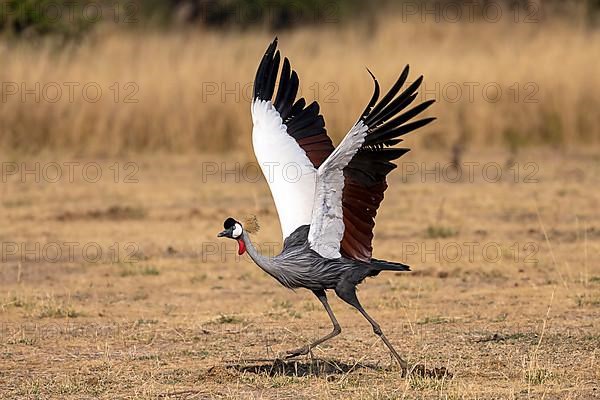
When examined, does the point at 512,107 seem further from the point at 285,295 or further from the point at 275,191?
the point at 275,191

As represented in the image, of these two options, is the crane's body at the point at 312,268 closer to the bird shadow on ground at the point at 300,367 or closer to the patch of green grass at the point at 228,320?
the bird shadow on ground at the point at 300,367

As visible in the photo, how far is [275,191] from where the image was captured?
6.05 m

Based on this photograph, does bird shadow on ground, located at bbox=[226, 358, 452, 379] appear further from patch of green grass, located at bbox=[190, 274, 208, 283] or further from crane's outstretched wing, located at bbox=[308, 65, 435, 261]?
patch of green grass, located at bbox=[190, 274, 208, 283]

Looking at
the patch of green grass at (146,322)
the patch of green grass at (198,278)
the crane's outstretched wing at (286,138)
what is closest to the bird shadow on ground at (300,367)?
the crane's outstretched wing at (286,138)

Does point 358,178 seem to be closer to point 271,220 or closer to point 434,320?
point 434,320

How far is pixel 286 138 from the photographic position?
646 cm

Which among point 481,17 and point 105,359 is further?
point 481,17

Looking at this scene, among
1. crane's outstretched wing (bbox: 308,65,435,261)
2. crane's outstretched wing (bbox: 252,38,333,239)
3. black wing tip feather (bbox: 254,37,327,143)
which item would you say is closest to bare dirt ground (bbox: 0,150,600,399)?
crane's outstretched wing (bbox: 308,65,435,261)

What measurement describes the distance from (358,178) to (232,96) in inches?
363

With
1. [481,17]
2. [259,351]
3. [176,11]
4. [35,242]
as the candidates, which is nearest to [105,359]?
[259,351]

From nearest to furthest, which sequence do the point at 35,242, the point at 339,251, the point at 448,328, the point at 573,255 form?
1. the point at 339,251
2. the point at 448,328
3. the point at 573,255
4. the point at 35,242

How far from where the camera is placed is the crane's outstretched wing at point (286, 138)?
6.06 metres

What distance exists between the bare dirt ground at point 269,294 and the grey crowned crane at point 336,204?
0.45 metres

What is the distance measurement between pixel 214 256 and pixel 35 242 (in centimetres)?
161
